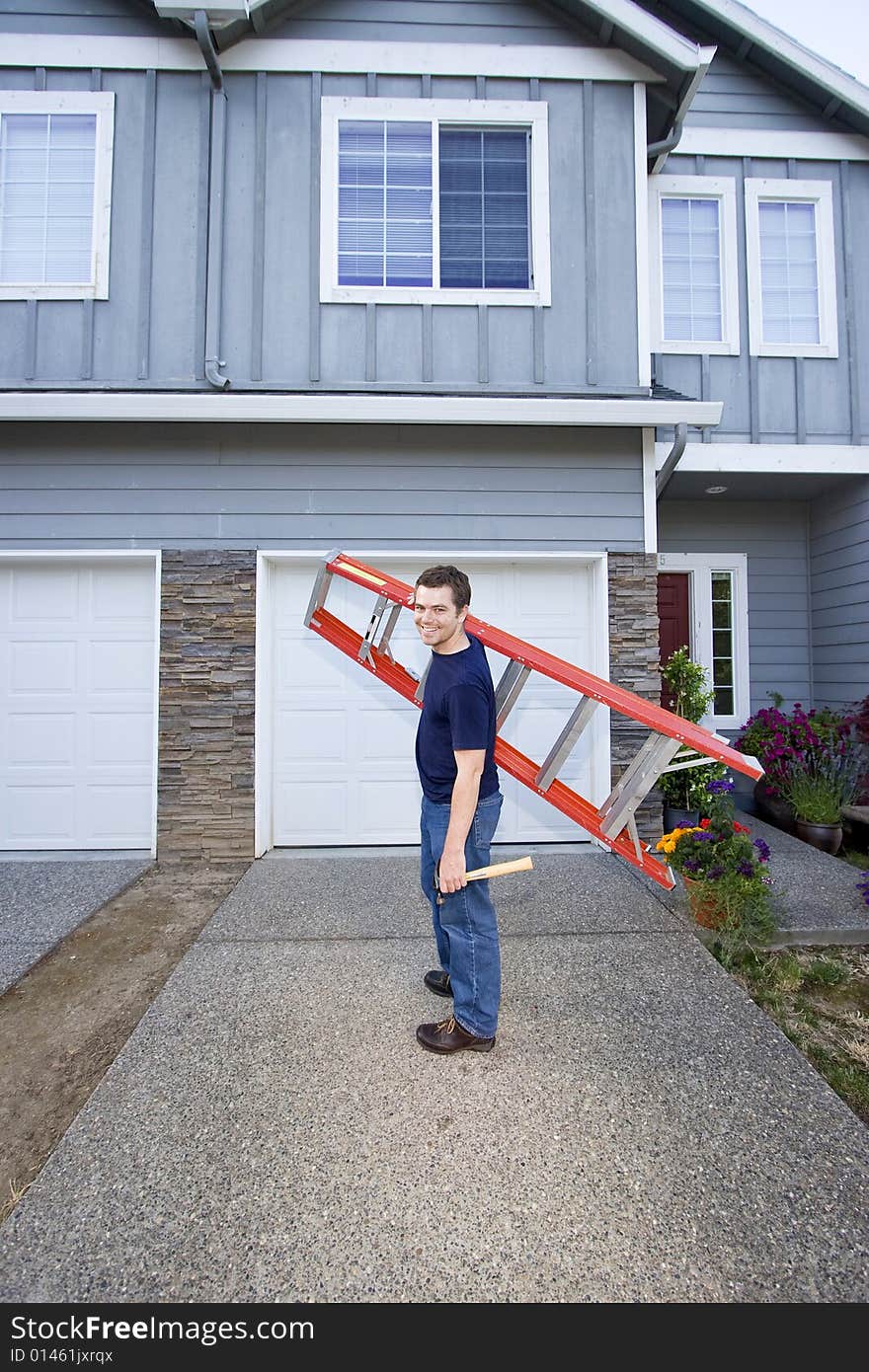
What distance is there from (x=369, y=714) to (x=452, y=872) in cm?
275

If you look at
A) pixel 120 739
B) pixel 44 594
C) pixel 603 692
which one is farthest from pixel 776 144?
pixel 120 739

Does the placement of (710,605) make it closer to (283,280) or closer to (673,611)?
(673,611)

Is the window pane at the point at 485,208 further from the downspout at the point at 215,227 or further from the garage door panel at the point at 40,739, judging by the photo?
the garage door panel at the point at 40,739

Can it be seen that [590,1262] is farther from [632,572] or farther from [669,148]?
[669,148]

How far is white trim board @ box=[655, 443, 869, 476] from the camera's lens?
206 inches

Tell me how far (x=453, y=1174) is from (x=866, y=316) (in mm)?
6950

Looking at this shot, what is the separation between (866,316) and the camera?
5.50 metres

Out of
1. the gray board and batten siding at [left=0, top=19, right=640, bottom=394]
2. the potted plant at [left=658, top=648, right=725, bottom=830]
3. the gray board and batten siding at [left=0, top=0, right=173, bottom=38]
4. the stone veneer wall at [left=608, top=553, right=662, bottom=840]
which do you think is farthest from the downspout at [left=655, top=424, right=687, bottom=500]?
the gray board and batten siding at [left=0, top=0, right=173, bottom=38]

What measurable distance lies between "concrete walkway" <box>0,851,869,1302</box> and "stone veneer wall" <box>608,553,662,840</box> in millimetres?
1677

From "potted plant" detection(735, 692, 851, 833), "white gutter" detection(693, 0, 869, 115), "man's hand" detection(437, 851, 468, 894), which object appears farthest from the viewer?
"potted plant" detection(735, 692, 851, 833)

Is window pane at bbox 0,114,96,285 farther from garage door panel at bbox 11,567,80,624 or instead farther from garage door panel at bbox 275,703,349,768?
garage door panel at bbox 275,703,349,768

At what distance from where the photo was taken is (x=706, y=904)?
3.51m

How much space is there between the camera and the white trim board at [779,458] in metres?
5.23
